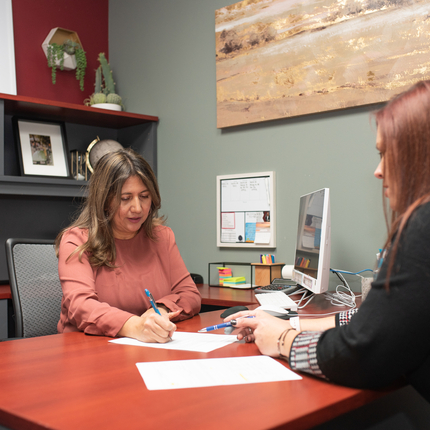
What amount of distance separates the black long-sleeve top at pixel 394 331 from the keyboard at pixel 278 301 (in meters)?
0.83

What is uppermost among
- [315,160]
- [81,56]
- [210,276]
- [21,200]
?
[81,56]

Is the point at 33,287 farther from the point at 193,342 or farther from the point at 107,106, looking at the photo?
the point at 107,106

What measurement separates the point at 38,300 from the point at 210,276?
126 cm

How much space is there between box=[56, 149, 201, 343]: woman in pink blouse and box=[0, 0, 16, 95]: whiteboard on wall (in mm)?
1559

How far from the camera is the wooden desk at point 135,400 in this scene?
0.72 meters

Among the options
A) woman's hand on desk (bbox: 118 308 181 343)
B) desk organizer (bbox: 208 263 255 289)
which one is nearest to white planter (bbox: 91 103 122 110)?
desk organizer (bbox: 208 263 255 289)

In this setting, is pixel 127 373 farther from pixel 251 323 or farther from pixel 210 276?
pixel 210 276

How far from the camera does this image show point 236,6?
2738mm

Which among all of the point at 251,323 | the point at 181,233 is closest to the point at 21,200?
the point at 181,233

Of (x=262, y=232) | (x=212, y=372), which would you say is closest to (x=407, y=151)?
(x=212, y=372)

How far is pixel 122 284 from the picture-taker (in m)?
1.70

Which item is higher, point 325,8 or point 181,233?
point 325,8

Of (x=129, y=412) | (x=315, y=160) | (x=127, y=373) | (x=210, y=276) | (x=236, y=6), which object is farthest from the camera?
(x=210, y=276)

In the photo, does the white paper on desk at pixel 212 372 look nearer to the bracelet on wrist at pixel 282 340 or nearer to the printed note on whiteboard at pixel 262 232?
the bracelet on wrist at pixel 282 340
